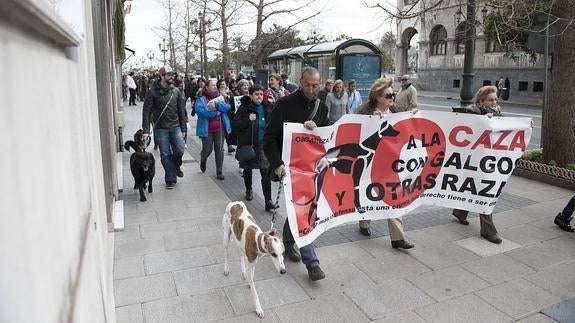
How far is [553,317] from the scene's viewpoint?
12.4 ft

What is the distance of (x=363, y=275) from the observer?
454 cm

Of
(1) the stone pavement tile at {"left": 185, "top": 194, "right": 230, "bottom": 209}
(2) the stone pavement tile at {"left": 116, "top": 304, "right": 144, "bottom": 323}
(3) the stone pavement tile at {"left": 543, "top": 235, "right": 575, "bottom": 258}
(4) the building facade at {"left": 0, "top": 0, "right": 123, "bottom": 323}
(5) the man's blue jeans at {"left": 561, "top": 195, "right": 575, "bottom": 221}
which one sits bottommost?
(3) the stone pavement tile at {"left": 543, "top": 235, "right": 575, "bottom": 258}

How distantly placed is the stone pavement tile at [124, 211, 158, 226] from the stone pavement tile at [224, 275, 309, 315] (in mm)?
2262

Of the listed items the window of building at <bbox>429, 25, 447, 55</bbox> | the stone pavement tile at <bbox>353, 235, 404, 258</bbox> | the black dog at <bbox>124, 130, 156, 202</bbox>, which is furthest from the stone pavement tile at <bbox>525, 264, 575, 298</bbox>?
the window of building at <bbox>429, 25, 447, 55</bbox>

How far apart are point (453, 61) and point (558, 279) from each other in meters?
39.0

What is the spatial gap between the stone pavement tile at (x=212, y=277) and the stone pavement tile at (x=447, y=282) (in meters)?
1.42

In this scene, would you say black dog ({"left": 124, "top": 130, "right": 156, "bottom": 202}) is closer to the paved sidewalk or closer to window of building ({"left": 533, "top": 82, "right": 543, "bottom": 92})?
the paved sidewalk

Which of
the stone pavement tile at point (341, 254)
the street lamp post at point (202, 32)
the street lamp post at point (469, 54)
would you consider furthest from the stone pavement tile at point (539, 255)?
the street lamp post at point (202, 32)

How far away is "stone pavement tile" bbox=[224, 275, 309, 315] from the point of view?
3914 millimetres

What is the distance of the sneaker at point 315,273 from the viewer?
4.31 meters

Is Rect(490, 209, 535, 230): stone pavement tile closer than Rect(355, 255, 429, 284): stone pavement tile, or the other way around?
Rect(355, 255, 429, 284): stone pavement tile

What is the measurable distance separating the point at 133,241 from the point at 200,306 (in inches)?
70.3

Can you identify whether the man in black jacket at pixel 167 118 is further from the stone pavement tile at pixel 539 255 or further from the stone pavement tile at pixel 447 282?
the stone pavement tile at pixel 539 255

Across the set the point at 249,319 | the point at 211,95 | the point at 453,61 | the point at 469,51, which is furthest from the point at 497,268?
the point at 453,61
